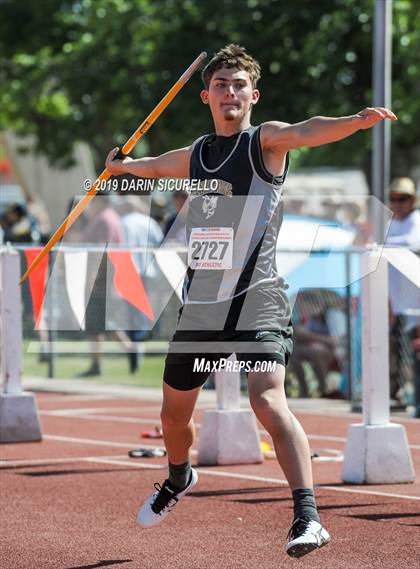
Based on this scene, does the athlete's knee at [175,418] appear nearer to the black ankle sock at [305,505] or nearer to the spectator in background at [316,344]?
the black ankle sock at [305,505]

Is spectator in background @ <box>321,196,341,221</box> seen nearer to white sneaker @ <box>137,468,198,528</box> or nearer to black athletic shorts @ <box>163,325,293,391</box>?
white sneaker @ <box>137,468,198,528</box>

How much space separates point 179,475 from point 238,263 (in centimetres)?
116

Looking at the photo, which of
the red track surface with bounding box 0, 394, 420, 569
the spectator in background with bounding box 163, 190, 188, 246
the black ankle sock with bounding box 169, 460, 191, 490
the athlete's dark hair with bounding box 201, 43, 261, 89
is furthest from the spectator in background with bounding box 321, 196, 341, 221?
the athlete's dark hair with bounding box 201, 43, 261, 89

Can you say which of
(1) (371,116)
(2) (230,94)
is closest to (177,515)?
(2) (230,94)

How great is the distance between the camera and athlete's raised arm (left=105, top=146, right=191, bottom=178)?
21.5ft

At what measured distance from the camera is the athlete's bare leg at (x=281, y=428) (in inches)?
233

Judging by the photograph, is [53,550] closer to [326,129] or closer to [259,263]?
[259,263]

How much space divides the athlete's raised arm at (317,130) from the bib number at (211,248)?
47cm

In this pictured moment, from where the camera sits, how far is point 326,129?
5816 millimetres

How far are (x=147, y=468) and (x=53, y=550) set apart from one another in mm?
2850

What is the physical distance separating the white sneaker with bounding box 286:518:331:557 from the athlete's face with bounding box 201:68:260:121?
185cm

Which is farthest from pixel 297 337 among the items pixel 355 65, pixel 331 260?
pixel 355 65

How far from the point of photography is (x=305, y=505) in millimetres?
5820

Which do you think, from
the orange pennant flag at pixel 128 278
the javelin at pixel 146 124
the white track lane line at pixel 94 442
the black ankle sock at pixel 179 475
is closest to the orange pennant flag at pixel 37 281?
the orange pennant flag at pixel 128 278
